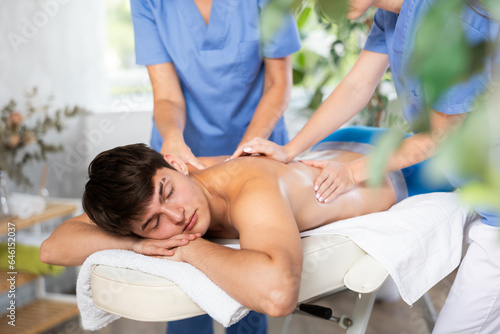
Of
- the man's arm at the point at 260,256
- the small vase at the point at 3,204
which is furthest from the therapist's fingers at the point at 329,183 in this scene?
the small vase at the point at 3,204

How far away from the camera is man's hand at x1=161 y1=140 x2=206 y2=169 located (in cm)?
155

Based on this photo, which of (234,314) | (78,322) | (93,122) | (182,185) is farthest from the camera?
(93,122)

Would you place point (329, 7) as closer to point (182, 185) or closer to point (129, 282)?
point (129, 282)

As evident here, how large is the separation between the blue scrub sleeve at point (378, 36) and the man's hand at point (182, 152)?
0.64m

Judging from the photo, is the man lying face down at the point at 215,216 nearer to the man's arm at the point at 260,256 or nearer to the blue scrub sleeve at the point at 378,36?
the man's arm at the point at 260,256

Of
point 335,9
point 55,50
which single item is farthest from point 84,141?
point 335,9

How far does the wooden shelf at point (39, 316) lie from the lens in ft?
8.60

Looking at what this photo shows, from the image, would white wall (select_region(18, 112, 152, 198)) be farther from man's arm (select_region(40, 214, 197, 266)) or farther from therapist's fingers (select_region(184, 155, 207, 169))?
man's arm (select_region(40, 214, 197, 266))

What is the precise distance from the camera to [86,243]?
1.31 metres

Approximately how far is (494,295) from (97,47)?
3.06m

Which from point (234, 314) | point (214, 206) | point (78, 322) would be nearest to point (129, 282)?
point (234, 314)

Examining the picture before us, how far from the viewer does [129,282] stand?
1.08m

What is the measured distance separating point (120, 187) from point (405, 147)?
2.18 ft

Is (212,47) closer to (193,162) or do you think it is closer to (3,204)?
(193,162)
